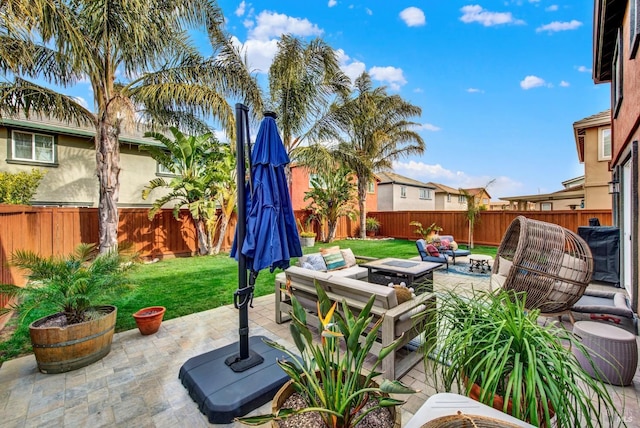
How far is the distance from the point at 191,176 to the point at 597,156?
1715 centimetres

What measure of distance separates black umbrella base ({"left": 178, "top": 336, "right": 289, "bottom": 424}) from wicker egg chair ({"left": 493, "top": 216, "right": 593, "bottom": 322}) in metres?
3.40

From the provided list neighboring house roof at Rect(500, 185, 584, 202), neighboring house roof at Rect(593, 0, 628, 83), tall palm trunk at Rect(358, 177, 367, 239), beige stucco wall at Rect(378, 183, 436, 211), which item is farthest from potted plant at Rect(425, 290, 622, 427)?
beige stucco wall at Rect(378, 183, 436, 211)

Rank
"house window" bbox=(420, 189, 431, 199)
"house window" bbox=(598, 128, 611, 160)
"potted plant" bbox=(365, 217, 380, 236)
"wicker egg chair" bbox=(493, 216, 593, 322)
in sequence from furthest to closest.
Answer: "house window" bbox=(420, 189, 431, 199)
"potted plant" bbox=(365, 217, 380, 236)
"house window" bbox=(598, 128, 611, 160)
"wicker egg chair" bbox=(493, 216, 593, 322)

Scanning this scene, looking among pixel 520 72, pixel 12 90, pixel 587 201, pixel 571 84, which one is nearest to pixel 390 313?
pixel 12 90

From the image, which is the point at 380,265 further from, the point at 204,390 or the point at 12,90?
the point at 12,90

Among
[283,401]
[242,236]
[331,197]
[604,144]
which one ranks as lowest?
[283,401]

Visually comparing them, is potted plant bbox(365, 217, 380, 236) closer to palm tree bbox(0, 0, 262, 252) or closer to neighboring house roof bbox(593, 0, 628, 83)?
palm tree bbox(0, 0, 262, 252)

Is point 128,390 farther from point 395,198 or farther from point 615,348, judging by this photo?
point 395,198

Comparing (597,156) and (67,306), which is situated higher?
(597,156)

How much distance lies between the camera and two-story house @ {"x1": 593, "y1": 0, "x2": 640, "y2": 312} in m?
3.96

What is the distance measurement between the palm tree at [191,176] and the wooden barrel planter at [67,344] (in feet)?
23.2

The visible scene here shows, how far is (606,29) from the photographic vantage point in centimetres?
567

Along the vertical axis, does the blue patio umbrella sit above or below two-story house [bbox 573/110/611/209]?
below

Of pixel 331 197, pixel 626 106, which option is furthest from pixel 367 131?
pixel 626 106
